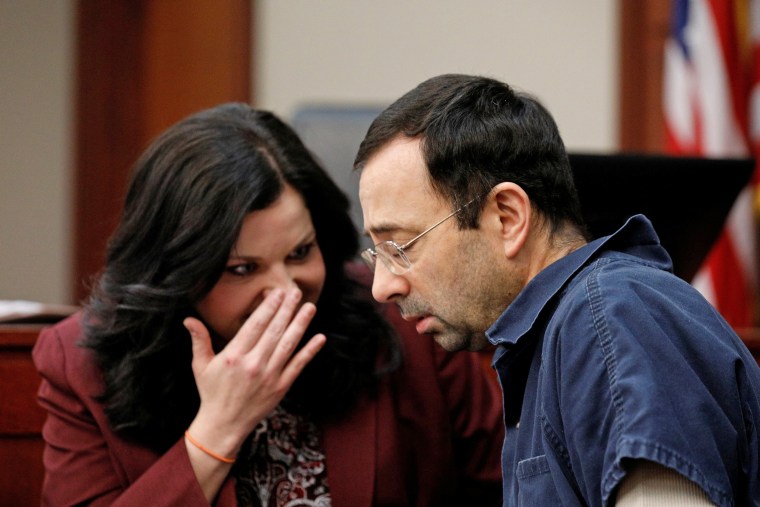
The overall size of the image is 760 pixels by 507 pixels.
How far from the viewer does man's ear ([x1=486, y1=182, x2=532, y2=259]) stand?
42.5 inches

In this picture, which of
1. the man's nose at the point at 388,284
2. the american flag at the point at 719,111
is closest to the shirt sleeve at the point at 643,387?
the man's nose at the point at 388,284

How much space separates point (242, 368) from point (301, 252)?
A: 0.22 meters

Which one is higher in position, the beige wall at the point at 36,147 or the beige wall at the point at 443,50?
the beige wall at the point at 443,50

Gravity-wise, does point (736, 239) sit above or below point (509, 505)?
below

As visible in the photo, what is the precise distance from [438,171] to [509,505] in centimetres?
39

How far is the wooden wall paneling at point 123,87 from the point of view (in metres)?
3.55

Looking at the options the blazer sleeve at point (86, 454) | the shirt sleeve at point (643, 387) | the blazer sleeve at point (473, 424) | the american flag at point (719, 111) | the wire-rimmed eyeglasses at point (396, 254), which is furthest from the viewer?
the american flag at point (719, 111)

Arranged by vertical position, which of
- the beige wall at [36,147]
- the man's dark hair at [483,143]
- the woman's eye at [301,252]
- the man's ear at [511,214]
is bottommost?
the beige wall at [36,147]

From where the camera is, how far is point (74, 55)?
3602 mm

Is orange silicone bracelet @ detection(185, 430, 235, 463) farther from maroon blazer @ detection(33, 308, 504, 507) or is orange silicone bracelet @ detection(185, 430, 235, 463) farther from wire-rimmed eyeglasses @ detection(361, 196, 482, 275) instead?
wire-rimmed eyeglasses @ detection(361, 196, 482, 275)

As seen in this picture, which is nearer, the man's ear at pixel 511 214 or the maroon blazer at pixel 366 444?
Answer: the man's ear at pixel 511 214

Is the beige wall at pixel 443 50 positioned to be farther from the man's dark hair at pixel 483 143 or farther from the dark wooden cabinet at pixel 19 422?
the man's dark hair at pixel 483 143

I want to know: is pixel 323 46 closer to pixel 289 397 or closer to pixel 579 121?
pixel 579 121

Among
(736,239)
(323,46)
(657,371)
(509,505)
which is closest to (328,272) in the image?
(509,505)
